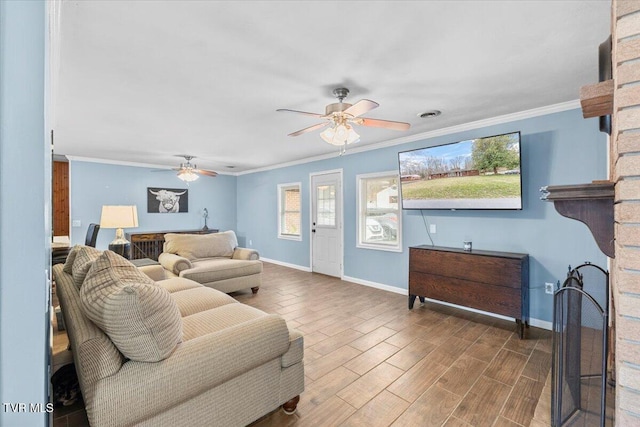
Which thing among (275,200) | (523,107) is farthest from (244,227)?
(523,107)

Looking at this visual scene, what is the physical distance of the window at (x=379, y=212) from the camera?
4363 mm

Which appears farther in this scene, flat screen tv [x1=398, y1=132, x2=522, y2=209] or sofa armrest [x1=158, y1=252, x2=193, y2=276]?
sofa armrest [x1=158, y1=252, x2=193, y2=276]

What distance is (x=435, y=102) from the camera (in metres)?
A: 2.83

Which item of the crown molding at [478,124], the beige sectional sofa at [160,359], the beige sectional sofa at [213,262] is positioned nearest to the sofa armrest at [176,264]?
the beige sectional sofa at [213,262]

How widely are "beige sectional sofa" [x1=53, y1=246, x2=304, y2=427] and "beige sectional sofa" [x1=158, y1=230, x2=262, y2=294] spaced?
2089 millimetres

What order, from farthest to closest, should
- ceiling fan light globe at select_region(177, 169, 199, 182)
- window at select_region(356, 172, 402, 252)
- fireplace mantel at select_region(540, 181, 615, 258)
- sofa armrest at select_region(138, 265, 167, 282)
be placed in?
ceiling fan light globe at select_region(177, 169, 199, 182), window at select_region(356, 172, 402, 252), sofa armrest at select_region(138, 265, 167, 282), fireplace mantel at select_region(540, 181, 615, 258)

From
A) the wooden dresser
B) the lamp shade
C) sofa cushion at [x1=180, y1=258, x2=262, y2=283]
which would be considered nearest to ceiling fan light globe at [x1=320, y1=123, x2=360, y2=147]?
sofa cushion at [x1=180, y1=258, x2=262, y2=283]

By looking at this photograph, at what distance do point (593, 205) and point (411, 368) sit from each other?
1.82 metres

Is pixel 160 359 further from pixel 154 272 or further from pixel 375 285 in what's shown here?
pixel 375 285

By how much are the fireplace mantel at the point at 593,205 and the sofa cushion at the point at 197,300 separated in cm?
227

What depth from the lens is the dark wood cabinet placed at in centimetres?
283

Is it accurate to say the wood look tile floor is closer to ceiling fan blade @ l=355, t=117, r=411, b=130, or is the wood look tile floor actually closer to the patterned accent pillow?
the patterned accent pillow

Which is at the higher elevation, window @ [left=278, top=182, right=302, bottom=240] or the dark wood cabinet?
window @ [left=278, top=182, right=302, bottom=240]

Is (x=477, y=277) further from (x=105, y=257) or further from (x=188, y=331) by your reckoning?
(x=105, y=257)
